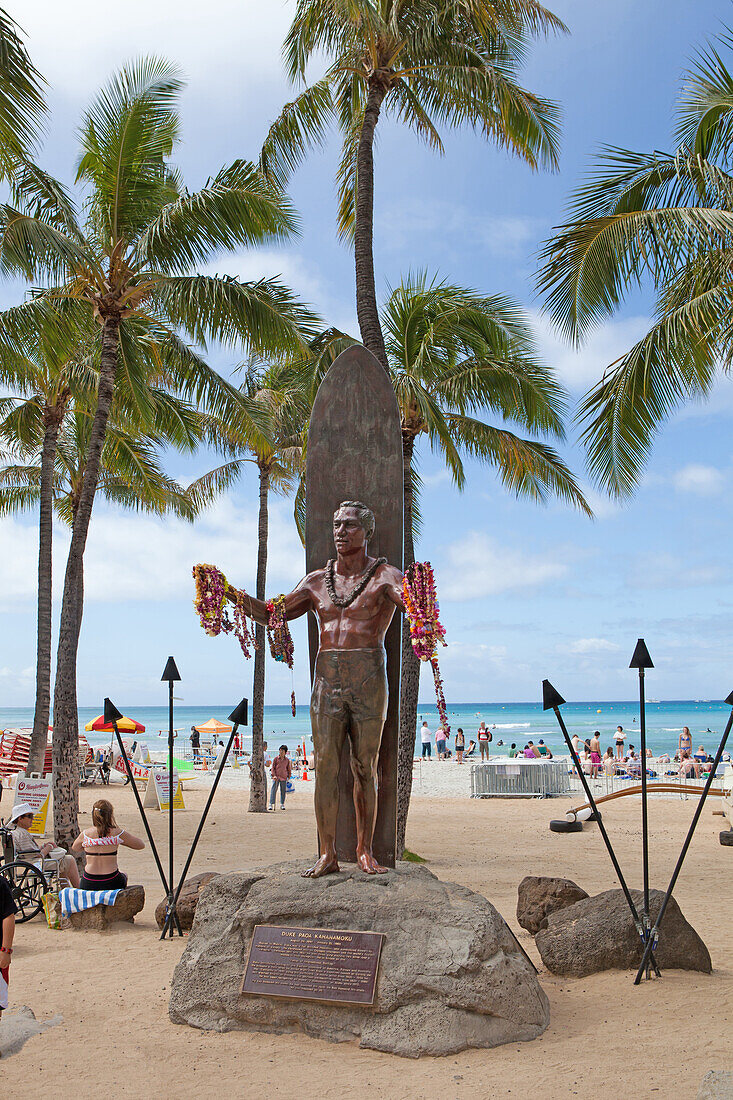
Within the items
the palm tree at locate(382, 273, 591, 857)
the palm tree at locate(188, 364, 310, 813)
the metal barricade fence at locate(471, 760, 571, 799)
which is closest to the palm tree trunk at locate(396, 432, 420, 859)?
the palm tree at locate(382, 273, 591, 857)

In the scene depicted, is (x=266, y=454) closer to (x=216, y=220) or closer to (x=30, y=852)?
(x=216, y=220)

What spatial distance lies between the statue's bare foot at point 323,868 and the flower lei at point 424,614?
47.9 inches

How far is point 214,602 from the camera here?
6.11 metres

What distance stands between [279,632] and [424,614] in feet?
4.78

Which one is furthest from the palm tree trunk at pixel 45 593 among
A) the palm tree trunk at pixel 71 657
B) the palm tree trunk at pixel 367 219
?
the palm tree trunk at pixel 367 219

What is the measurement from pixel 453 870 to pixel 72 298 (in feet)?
30.1

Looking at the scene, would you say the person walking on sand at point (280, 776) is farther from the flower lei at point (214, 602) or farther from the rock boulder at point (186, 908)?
the flower lei at point (214, 602)

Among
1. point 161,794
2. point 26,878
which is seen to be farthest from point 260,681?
point 26,878

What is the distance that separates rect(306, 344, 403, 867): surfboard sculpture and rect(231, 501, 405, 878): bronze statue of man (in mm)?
348

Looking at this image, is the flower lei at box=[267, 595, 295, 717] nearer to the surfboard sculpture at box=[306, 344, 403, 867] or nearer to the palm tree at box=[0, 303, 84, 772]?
the surfboard sculpture at box=[306, 344, 403, 867]

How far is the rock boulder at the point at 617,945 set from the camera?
20.5 ft

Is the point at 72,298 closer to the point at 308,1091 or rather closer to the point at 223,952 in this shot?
the point at 223,952

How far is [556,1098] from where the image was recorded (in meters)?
4.23

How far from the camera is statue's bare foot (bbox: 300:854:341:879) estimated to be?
5.65m
